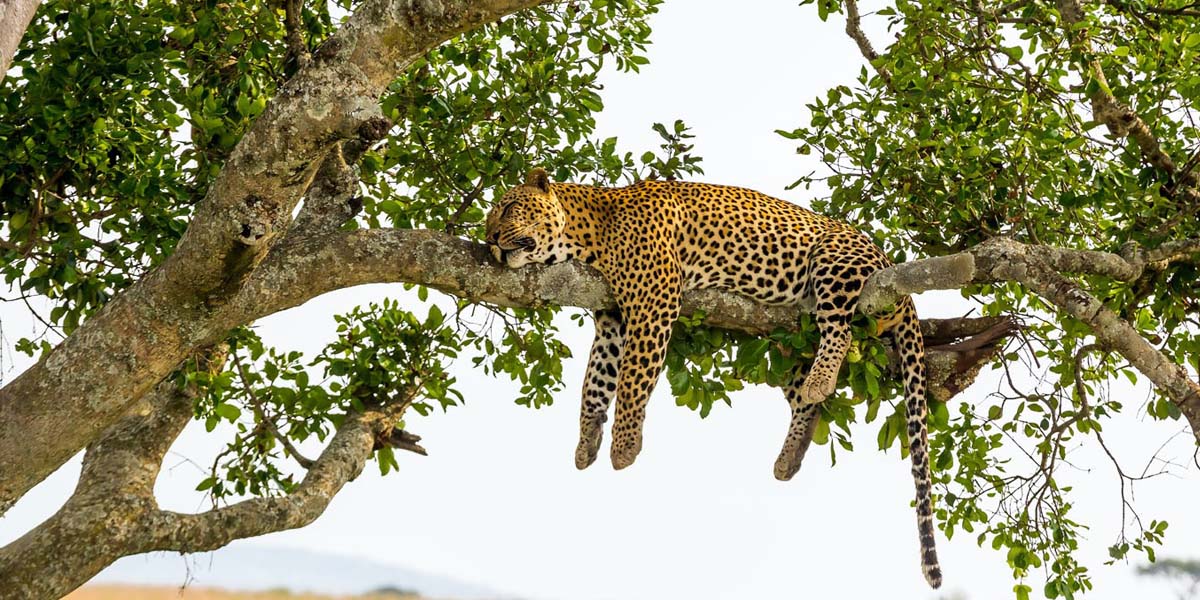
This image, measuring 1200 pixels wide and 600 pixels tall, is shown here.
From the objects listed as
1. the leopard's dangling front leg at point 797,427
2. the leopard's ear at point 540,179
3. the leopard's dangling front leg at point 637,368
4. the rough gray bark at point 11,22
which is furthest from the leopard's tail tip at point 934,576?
the rough gray bark at point 11,22

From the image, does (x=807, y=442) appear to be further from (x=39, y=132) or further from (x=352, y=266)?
(x=39, y=132)

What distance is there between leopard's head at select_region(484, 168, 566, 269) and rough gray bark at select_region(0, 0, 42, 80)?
2.90 meters

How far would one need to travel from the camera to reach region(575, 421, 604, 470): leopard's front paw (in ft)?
29.6

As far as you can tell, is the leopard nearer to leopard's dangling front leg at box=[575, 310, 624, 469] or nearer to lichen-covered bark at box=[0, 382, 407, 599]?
leopard's dangling front leg at box=[575, 310, 624, 469]

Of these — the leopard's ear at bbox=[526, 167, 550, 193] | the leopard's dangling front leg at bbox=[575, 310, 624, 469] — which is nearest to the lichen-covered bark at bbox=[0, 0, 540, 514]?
the leopard's ear at bbox=[526, 167, 550, 193]

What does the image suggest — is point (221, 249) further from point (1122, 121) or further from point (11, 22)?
point (1122, 121)

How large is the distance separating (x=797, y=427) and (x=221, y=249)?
3910 mm

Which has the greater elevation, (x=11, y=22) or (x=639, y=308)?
(x=11, y=22)

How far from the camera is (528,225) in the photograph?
328 inches

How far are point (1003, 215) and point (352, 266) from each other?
4335mm

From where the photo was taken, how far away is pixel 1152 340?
9.65m

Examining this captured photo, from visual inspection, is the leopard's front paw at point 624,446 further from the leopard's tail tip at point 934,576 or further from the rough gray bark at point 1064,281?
the leopard's tail tip at point 934,576

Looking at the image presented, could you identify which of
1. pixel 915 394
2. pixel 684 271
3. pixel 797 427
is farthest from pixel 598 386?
pixel 915 394

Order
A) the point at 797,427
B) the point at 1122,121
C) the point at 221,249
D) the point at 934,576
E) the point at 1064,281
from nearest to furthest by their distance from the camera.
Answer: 1. the point at 221,249
2. the point at 1064,281
3. the point at 934,576
4. the point at 1122,121
5. the point at 797,427
